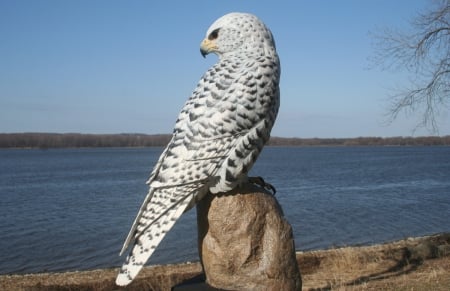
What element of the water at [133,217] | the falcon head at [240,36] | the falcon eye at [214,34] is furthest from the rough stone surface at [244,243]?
the water at [133,217]

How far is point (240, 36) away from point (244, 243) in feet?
6.11

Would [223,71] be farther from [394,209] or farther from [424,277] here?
[394,209]

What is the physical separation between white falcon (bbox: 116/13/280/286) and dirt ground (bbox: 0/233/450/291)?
395 cm

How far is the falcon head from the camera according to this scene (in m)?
4.43

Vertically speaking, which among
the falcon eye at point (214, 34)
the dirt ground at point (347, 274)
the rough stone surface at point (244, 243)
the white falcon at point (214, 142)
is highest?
the falcon eye at point (214, 34)

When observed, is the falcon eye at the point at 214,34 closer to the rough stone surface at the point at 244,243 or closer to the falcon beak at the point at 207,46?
the falcon beak at the point at 207,46

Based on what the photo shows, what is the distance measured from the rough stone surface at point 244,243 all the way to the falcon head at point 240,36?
4.12ft

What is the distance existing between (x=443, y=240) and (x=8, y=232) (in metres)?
13.9

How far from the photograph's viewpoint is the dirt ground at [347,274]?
26.0 ft

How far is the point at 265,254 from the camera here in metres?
4.56

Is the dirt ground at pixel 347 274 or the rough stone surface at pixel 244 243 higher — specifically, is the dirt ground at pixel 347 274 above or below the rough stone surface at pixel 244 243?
below

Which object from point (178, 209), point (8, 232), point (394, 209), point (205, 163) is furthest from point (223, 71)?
point (394, 209)

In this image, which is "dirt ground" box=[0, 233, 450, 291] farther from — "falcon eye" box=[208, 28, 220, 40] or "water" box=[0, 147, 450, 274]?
"falcon eye" box=[208, 28, 220, 40]

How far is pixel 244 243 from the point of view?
4504 millimetres
